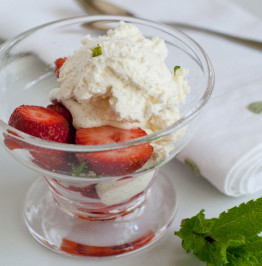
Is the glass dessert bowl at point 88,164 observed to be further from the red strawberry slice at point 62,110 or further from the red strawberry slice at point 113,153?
the red strawberry slice at point 62,110

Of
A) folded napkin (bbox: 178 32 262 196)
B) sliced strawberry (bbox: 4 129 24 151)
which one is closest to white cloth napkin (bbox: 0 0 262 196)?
folded napkin (bbox: 178 32 262 196)

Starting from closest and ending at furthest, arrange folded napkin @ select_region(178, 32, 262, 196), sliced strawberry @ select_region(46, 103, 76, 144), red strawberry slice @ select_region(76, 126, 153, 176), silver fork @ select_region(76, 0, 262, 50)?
red strawberry slice @ select_region(76, 126, 153, 176) → sliced strawberry @ select_region(46, 103, 76, 144) → folded napkin @ select_region(178, 32, 262, 196) → silver fork @ select_region(76, 0, 262, 50)

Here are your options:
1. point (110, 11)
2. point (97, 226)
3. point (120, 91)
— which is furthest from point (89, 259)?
point (110, 11)

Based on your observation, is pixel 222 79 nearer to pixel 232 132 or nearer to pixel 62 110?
pixel 232 132

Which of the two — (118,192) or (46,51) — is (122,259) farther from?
(46,51)

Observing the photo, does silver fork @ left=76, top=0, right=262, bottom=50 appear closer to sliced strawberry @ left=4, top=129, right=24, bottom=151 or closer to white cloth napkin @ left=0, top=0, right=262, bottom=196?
white cloth napkin @ left=0, top=0, right=262, bottom=196

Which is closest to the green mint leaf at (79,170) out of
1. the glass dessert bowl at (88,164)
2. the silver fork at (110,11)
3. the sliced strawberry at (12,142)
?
the glass dessert bowl at (88,164)
